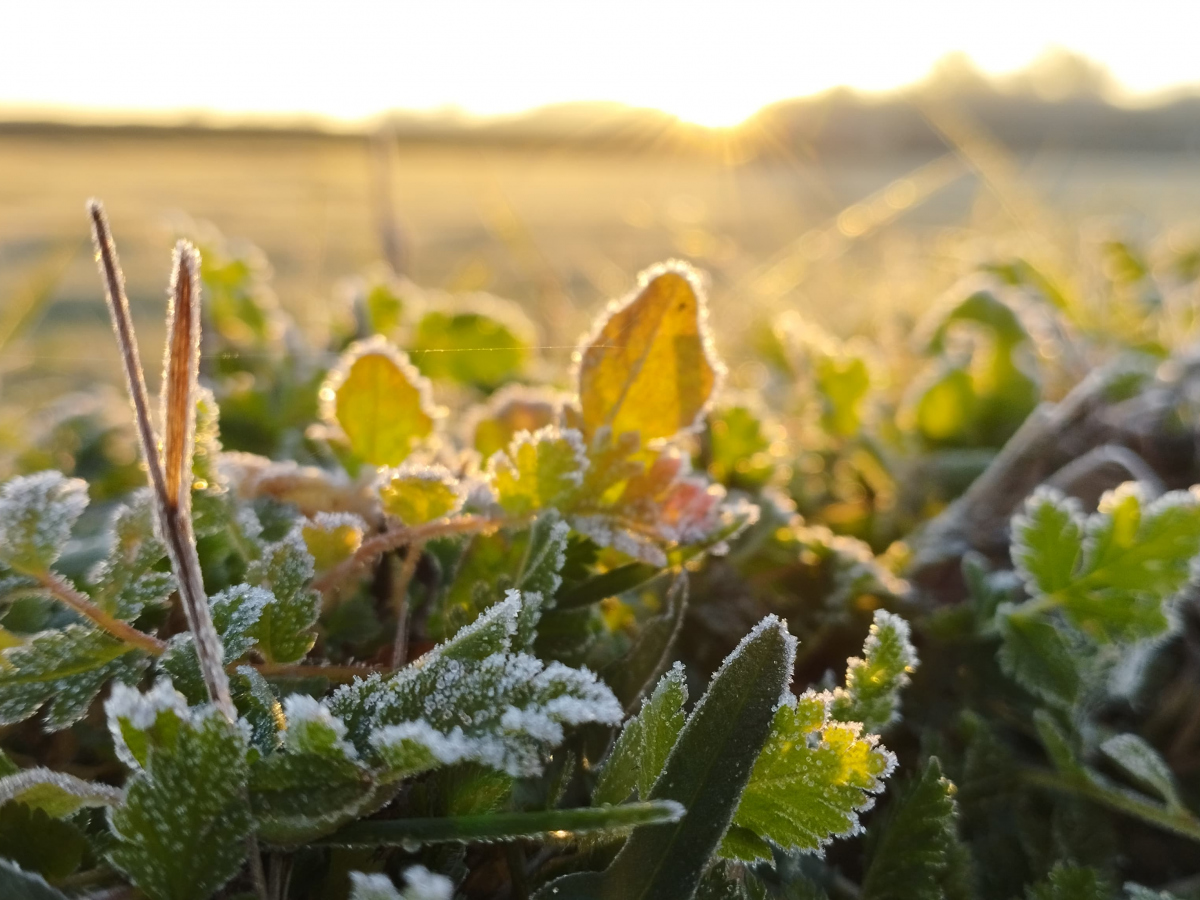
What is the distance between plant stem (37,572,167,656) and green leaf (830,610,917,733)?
299 millimetres

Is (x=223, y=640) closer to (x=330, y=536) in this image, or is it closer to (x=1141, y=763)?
(x=330, y=536)

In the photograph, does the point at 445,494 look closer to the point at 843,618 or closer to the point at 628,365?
the point at 628,365

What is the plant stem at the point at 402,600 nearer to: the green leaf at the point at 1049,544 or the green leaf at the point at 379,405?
the green leaf at the point at 379,405

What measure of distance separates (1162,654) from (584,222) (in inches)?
147

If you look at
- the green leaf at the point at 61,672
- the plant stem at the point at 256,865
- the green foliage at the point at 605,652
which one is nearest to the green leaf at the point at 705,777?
the green foliage at the point at 605,652

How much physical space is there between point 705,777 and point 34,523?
30 centimetres

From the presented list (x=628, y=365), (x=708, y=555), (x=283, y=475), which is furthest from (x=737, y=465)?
(x=283, y=475)

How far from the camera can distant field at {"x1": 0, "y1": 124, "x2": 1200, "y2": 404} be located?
1.36 meters

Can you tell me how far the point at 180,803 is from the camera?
354 mm

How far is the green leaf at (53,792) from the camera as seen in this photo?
377 mm

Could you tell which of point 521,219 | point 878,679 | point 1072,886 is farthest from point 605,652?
point 521,219

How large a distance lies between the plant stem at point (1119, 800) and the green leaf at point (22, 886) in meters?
0.49

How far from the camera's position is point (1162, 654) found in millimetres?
707

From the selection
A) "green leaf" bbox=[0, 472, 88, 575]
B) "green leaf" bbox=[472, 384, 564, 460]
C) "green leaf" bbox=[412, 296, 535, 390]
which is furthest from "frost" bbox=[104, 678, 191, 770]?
"green leaf" bbox=[412, 296, 535, 390]
